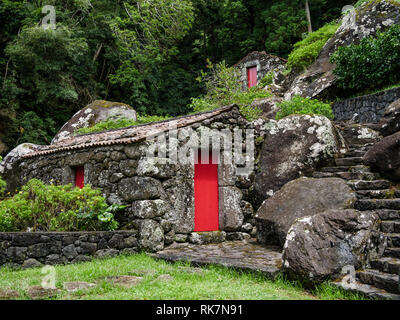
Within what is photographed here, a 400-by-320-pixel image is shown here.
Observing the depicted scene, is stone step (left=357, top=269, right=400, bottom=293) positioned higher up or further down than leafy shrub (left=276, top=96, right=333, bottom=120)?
further down

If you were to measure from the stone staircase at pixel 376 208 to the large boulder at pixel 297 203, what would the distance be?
38 cm

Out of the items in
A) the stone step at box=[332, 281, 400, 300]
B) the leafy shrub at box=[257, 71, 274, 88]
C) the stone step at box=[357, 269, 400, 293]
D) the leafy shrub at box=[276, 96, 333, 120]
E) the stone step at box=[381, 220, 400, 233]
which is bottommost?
the stone step at box=[332, 281, 400, 300]

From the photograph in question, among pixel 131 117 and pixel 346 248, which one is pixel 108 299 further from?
pixel 131 117

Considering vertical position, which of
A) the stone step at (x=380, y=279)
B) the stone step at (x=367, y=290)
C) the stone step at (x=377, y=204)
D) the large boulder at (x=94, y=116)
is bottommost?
the stone step at (x=367, y=290)

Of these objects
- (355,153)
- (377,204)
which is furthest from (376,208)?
(355,153)

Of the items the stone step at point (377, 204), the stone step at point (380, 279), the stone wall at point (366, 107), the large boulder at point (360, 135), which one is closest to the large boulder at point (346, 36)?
the stone wall at point (366, 107)

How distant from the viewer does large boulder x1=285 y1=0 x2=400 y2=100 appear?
12.3 metres

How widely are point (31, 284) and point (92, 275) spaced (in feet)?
2.61

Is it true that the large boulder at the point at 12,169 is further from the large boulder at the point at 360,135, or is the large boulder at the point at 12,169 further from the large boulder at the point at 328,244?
the large boulder at the point at 328,244

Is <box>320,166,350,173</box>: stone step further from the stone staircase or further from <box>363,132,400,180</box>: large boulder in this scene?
<box>363,132,400,180</box>: large boulder

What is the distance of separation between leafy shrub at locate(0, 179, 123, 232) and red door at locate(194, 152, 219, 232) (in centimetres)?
178

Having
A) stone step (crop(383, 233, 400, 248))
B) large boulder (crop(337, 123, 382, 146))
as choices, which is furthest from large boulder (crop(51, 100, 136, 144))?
stone step (crop(383, 233, 400, 248))

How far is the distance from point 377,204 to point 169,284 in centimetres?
367

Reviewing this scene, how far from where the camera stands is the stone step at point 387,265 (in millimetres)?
4415
